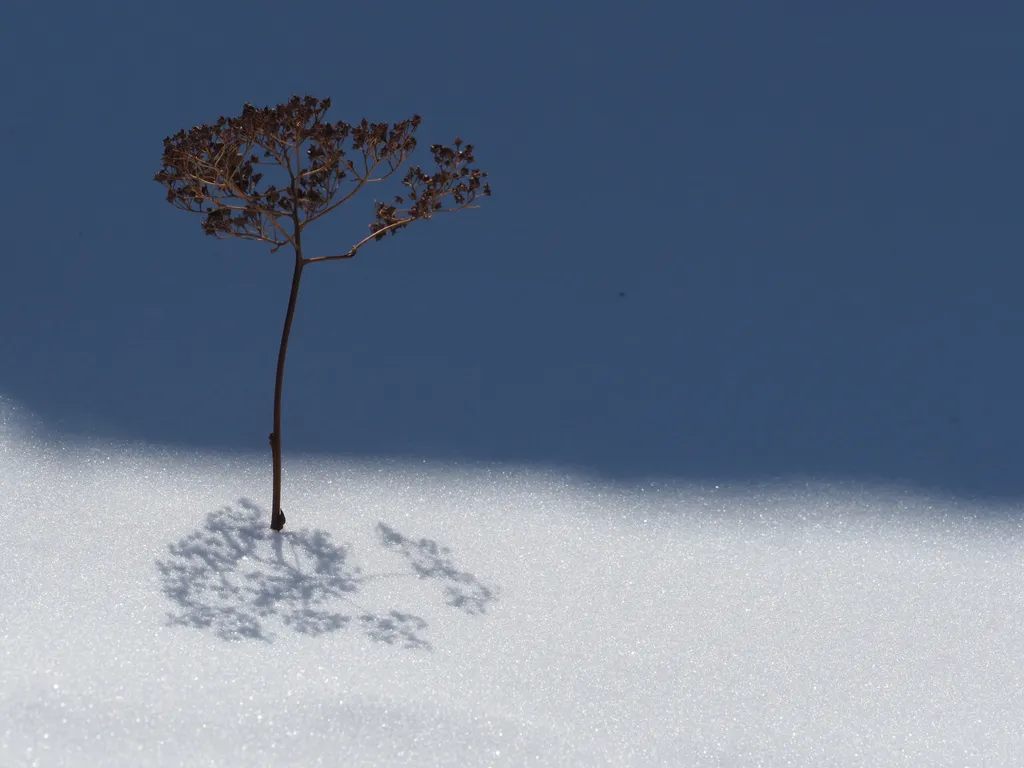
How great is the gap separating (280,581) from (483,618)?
2.06ft

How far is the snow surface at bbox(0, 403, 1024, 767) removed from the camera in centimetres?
305

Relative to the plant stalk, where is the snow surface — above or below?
below

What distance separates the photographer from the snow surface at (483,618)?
3055 millimetres

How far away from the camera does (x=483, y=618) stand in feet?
12.0

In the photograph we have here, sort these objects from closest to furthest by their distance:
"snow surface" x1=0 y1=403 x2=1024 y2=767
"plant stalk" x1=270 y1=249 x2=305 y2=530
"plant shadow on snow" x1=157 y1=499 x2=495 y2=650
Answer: "snow surface" x1=0 y1=403 x2=1024 y2=767
"plant shadow on snow" x1=157 y1=499 x2=495 y2=650
"plant stalk" x1=270 y1=249 x2=305 y2=530

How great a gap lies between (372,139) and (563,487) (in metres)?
1.42

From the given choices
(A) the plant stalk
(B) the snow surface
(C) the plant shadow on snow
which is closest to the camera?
(B) the snow surface

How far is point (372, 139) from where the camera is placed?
3.77m

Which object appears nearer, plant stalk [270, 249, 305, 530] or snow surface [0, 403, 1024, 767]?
snow surface [0, 403, 1024, 767]

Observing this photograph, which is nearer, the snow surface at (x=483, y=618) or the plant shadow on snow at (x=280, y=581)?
the snow surface at (x=483, y=618)

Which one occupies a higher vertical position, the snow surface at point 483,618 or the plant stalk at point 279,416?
the plant stalk at point 279,416

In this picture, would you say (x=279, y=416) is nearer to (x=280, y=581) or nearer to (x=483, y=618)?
(x=280, y=581)

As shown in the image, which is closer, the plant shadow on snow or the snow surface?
the snow surface

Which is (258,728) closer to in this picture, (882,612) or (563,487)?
(563,487)
